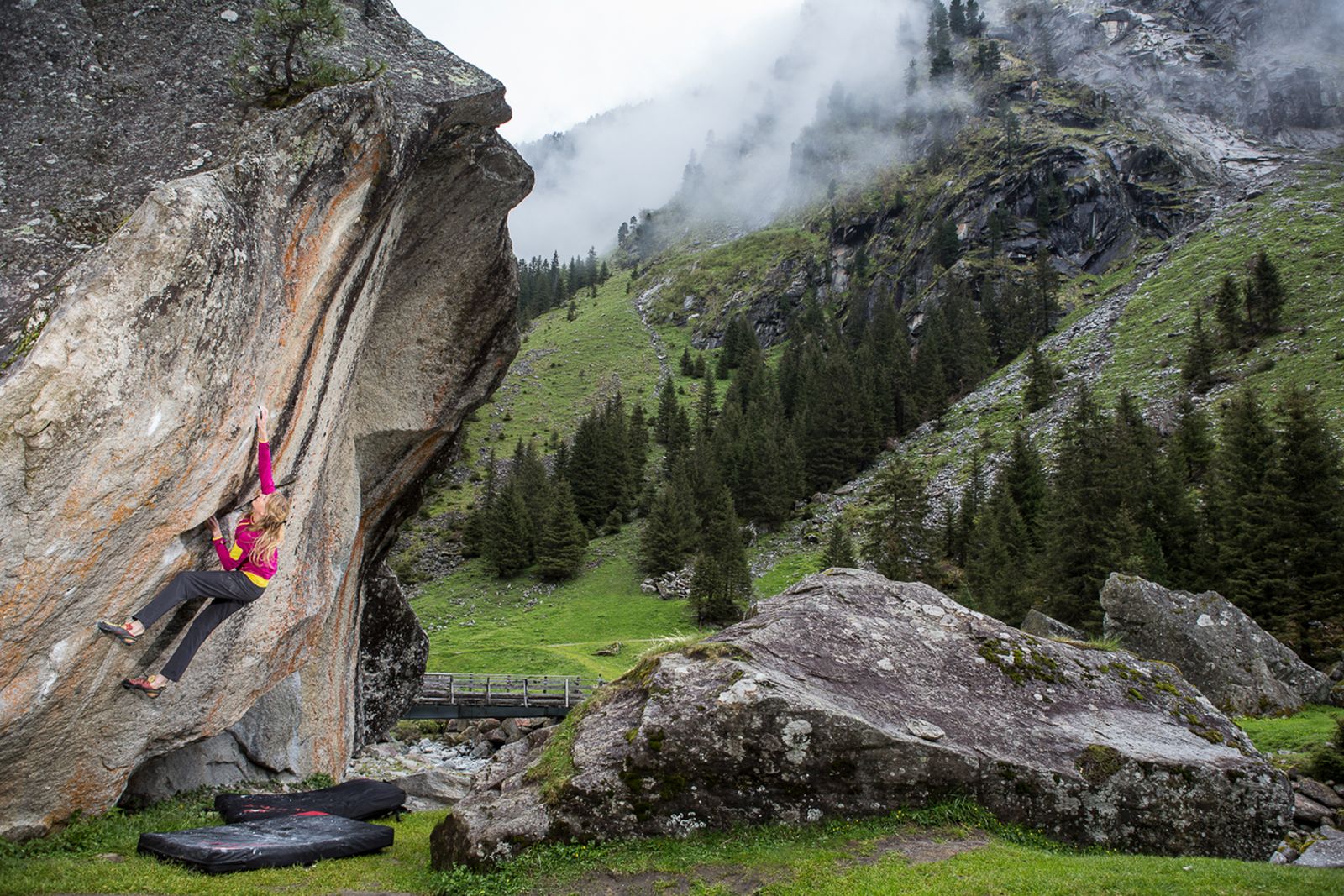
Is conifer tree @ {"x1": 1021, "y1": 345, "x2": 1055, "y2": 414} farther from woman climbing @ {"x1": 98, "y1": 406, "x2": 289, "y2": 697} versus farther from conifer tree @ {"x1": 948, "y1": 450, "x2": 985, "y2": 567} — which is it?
woman climbing @ {"x1": 98, "y1": 406, "x2": 289, "y2": 697}

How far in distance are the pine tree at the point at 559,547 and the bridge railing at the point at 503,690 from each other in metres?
35.8

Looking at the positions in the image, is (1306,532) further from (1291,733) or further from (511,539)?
(511,539)

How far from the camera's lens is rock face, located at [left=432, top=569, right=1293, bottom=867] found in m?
10.7

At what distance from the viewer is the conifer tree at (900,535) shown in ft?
199

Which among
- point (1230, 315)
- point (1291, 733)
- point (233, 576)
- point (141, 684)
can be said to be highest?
point (1230, 315)

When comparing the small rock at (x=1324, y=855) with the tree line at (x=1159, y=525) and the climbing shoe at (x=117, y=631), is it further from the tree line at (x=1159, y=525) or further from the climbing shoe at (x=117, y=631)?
the tree line at (x=1159, y=525)

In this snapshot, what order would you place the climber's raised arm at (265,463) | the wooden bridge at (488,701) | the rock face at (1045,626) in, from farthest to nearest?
the wooden bridge at (488,701) < the rock face at (1045,626) < the climber's raised arm at (265,463)

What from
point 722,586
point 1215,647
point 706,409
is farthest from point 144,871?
point 706,409

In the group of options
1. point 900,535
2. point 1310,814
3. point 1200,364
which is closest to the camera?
point 1310,814

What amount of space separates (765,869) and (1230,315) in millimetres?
98789

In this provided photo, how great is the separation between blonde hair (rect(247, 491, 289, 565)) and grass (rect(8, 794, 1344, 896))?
396 cm

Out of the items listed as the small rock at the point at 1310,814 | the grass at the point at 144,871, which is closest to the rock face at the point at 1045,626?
the small rock at the point at 1310,814

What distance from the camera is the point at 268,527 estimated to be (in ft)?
35.3

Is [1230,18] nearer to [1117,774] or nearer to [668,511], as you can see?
[668,511]
